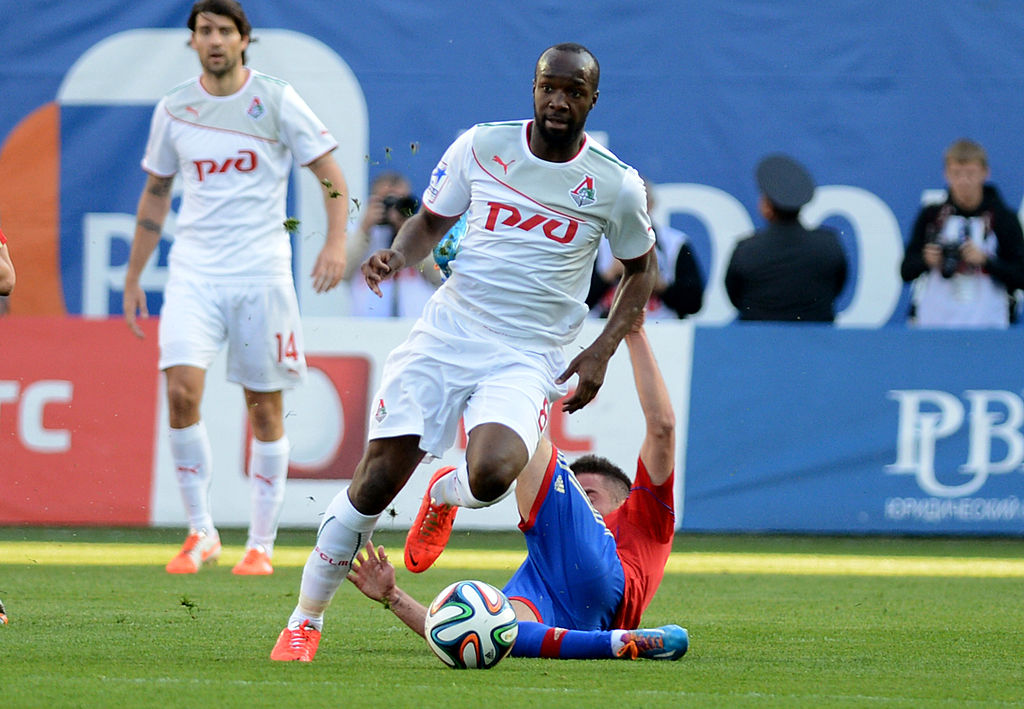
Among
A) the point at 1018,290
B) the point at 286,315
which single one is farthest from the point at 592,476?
the point at 1018,290

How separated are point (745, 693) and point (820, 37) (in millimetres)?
8572

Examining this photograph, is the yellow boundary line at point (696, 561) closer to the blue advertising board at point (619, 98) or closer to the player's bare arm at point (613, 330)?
the blue advertising board at point (619, 98)

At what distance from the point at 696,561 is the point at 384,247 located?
3.27m

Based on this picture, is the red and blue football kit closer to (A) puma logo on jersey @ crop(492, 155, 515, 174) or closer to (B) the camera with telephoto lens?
(A) puma logo on jersey @ crop(492, 155, 515, 174)

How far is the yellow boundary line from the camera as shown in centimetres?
912

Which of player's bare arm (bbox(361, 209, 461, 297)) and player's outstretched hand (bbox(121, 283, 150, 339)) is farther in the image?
player's outstretched hand (bbox(121, 283, 150, 339))

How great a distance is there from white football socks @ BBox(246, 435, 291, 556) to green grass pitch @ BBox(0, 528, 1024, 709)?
0.74 ft

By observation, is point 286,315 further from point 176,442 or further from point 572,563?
point 572,563

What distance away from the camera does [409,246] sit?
563cm

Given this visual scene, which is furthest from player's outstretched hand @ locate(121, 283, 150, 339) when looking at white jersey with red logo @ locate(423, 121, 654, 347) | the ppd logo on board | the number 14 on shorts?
the ppd logo on board

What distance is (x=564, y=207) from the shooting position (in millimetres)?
5590

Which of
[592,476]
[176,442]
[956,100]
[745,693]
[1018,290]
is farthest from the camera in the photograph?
[956,100]

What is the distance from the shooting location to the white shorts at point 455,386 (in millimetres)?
5434

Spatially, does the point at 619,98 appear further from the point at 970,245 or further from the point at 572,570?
the point at 572,570
